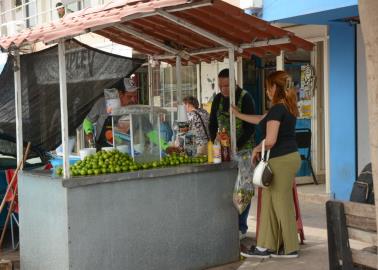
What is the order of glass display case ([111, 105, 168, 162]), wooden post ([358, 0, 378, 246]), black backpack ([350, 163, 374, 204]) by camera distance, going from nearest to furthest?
wooden post ([358, 0, 378, 246]), black backpack ([350, 163, 374, 204]), glass display case ([111, 105, 168, 162])

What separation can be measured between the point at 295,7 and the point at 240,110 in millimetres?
1637

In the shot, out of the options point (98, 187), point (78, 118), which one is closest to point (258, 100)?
point (78, 118)

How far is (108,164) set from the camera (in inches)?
195

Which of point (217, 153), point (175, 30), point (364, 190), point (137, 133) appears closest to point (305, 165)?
point (217, 153)

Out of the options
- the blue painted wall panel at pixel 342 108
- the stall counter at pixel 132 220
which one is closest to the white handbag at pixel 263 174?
the stall counter at pixel 132 220

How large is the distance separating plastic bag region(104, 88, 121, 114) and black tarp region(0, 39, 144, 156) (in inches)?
11.5

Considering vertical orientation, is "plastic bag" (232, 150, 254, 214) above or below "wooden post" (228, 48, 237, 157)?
below

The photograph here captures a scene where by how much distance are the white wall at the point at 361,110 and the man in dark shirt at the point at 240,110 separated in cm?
214

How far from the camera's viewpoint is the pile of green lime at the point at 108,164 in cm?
484

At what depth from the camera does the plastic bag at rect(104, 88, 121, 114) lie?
231 inches

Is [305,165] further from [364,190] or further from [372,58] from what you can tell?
[372,58]

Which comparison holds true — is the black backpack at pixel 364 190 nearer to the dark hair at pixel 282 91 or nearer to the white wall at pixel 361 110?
the dark hair at pixel 282 91

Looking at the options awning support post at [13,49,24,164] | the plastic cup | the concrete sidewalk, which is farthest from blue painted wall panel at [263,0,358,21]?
awning support post at [13,49,24,164]

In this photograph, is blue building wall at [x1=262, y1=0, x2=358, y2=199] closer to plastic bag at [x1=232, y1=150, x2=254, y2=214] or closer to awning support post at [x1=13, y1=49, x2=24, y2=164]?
plastic bag at [x1=232, y1=150, x2=254, y2=214]
